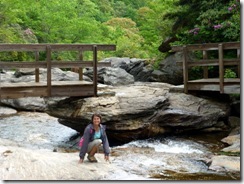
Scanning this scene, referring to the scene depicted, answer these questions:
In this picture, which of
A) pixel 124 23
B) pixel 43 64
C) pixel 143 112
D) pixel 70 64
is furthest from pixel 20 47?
pixel 124 23

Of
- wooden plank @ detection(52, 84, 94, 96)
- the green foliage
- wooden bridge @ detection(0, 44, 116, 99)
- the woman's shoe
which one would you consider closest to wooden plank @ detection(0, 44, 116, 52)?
wooden bridge @ detection(0, 44, 116, 99)

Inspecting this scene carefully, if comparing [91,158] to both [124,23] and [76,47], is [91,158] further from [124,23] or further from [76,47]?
[124,23]

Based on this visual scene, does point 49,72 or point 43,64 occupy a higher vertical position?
point 43,64

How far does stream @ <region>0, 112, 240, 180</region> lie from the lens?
6.68 metres

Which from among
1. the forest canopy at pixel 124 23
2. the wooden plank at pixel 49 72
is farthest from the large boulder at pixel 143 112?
the forest canopy at pixel 124 23

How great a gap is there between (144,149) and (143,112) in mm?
1153

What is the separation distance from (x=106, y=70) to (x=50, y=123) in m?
5.30

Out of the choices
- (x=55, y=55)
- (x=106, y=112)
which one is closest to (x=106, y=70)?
(x=55, y=55)

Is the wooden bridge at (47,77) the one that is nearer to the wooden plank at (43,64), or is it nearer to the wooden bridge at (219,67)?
the wooden plank at (43,64)

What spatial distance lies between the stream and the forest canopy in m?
3.94

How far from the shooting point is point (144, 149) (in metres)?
8.91

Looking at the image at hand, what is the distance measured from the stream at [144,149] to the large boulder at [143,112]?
0.32 m

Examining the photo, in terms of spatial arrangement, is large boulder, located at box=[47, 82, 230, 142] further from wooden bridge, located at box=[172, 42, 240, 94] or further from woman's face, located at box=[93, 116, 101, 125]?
woman's face, located at box=[93, 116, 101, 125]

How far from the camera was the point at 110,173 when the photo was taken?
624cm
